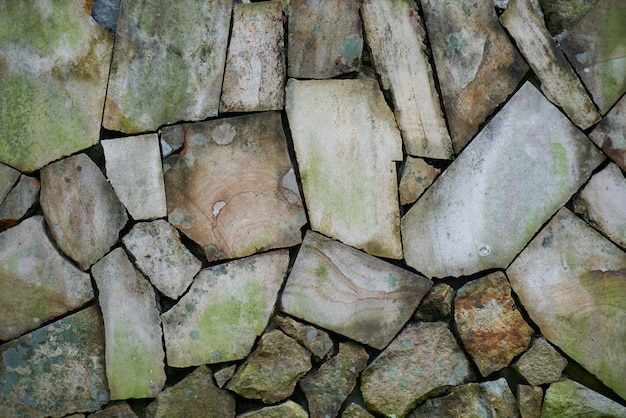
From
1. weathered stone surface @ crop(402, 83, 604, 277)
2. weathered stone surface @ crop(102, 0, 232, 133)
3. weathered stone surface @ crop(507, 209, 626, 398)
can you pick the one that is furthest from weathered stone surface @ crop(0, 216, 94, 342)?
weathered stone surface @ crop(507, 209, 626, 398)

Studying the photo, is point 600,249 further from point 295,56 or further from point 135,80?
point 135,80

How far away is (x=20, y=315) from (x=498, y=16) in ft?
6.21

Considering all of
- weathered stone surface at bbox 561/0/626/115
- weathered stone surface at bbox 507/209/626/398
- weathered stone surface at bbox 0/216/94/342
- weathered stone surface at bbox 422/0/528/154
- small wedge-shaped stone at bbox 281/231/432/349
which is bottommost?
weathered stone surface at bbox 0/216/94/342

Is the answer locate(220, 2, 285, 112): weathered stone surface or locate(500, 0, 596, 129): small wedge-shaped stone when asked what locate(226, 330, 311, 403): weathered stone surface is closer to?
locate(220, 2, 285, 112): weathered stone surface

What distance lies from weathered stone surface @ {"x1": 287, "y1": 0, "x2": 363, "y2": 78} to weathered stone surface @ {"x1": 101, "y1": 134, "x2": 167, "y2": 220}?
0.54 metres

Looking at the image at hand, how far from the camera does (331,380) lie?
2605 millimetres

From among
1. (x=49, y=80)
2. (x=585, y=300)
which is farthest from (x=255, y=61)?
(x=585, y=300)

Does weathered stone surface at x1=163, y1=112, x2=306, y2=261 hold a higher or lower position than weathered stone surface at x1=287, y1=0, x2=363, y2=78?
lower

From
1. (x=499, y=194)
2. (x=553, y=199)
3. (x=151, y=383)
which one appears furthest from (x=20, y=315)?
(x=553, y=199)

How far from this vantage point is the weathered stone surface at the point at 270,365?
259 centimetres

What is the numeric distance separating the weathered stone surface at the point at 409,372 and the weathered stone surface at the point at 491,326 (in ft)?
0.20

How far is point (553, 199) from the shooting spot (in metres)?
2.58

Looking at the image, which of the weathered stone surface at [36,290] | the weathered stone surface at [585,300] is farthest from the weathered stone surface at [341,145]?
the weathered stone surface at [36,290]

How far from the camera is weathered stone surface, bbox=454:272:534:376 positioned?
2.57 m
